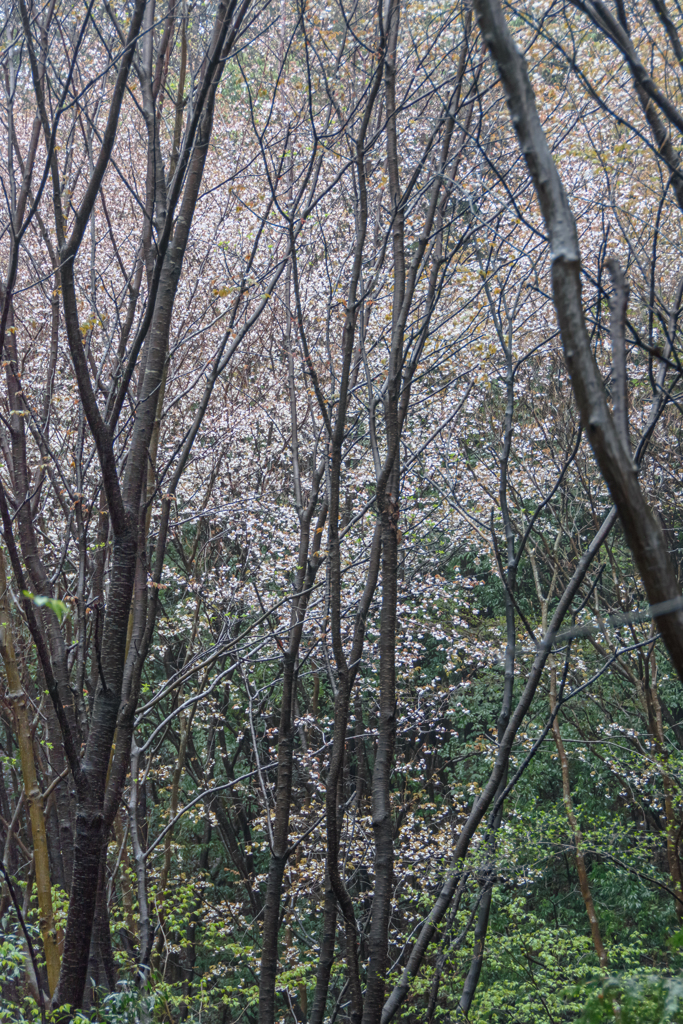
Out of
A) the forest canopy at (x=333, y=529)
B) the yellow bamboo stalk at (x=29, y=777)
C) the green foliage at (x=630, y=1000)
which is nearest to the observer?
the green foliage at (x=630, y=1000)

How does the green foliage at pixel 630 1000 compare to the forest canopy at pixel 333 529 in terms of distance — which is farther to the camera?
the forest canopy at pixel 333 529

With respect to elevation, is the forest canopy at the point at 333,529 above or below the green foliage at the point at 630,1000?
above

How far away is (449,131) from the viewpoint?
11.0ft

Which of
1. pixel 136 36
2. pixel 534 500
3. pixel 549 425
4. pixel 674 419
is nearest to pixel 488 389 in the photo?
pixel 549 425

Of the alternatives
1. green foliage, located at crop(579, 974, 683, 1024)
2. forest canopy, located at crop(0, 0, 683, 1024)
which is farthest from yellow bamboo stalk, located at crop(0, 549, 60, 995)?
green foliage, located at crop(579, 974, 683, 1024)

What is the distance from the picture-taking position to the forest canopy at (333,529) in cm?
304

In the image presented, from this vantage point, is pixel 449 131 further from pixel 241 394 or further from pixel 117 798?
pixel 241 394

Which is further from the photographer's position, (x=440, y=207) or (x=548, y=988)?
(x=548, y=988)

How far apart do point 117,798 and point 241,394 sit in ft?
27.3

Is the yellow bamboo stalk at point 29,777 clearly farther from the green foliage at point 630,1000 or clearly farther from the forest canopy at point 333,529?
the green foliage at point 630,1000

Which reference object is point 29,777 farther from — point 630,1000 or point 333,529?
point 630,1000

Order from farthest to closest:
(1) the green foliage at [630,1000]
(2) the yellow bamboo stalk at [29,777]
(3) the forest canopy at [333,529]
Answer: (2) the yellow bamboo stalk at [29,777] < (3) the forest canopy at [333,529] < (1) the green foliage at [630,1000]

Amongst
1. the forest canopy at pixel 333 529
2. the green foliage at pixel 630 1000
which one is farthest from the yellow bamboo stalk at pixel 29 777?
the green foliage at pixel 630 1000

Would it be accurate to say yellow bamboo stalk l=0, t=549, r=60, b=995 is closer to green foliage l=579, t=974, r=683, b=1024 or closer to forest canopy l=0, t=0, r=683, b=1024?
forest canopy l=0, t=0, r=683, b=1024
